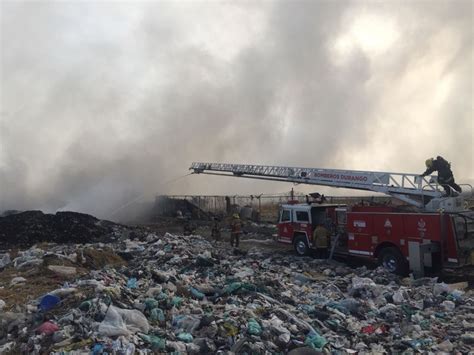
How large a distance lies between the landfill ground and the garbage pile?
0.02 meters

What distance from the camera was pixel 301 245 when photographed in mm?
15977

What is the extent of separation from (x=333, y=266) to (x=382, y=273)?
204 centimetres

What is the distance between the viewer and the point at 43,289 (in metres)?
9.34

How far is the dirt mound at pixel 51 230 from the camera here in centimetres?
2031

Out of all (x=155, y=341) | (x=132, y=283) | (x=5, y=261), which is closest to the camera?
(x=155, y=341)

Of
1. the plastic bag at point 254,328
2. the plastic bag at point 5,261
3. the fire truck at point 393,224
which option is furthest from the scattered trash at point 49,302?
the fire truck at point 393,224

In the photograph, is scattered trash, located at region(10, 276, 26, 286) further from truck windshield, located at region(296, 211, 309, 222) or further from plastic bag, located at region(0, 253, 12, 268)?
truck windshield, located at region(296, 211, 309, 222)

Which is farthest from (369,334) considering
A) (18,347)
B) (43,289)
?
(43,289)

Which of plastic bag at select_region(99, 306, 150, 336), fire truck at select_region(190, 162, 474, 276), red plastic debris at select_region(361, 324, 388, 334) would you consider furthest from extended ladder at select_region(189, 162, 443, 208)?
plastic bag at select_region(99, 306, 150, 336)

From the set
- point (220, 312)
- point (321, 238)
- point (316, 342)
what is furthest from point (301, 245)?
point (316, 342)

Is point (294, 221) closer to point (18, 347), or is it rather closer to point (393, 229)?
point (393, 229)

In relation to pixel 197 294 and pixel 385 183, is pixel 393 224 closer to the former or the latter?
pixel 385 183

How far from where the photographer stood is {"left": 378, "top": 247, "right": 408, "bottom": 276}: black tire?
12141mm

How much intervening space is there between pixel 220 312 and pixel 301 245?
30.4 feet
